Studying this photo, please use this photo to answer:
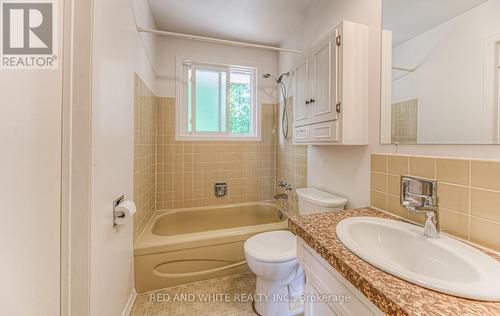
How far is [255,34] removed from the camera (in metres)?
2.27

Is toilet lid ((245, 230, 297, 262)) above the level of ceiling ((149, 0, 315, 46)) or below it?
below

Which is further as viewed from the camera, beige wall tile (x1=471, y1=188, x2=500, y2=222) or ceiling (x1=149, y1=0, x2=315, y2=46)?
ceiling (x1=149, y1=0, x2=315, y2=46)

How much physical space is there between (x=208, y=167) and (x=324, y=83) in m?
1.66

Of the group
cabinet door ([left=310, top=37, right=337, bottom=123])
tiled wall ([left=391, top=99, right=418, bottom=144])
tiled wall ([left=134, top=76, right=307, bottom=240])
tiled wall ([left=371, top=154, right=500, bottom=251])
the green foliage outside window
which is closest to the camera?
tiled wall ([left=371, top=154, right=500, bottom=251])

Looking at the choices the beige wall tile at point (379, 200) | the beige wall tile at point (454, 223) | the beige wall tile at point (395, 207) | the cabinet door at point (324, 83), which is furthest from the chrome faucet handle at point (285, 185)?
the beige wall tile at point (454, 223)

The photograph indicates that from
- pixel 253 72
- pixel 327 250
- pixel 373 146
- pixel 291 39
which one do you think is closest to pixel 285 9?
pixel 291 39

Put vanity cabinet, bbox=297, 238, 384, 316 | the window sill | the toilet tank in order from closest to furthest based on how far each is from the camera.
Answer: vanity cabinet, bbox=297, 238, 384, 316
the toilet tank
the window sill

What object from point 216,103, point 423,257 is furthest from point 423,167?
point 216,103

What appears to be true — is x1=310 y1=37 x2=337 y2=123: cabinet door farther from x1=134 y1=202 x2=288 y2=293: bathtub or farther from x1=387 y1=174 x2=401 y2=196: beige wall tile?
x1=134 y1=202 x2=288 y2=293: bathtub

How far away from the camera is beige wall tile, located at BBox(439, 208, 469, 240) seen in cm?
73

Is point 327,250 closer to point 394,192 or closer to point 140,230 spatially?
Answer: point 394,192

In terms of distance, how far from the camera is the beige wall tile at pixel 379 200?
1.06m

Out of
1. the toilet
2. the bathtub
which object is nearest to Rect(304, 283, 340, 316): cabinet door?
the toilet

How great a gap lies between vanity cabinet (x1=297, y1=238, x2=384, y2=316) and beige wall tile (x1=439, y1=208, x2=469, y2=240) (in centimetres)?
54
